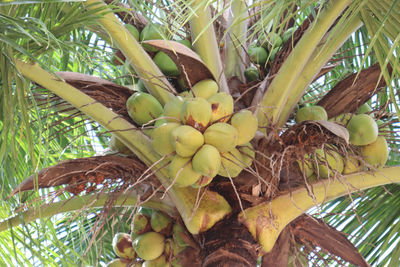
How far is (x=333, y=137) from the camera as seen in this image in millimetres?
1552

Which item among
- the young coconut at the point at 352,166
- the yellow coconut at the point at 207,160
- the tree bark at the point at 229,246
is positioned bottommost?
the tree bark at the point at 229,246

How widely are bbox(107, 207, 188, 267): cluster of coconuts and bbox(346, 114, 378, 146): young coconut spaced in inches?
24.8

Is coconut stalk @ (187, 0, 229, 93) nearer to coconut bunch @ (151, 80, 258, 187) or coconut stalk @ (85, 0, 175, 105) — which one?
coconut stalk @ (85, 0, 175, 105)

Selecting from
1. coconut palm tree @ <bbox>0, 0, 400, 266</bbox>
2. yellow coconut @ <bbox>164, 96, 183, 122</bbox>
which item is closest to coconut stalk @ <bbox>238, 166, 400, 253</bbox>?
coconut palm tree @ <bbox>0, 0, 400, 266</bbox>

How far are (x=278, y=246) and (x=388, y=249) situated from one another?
0.79 m

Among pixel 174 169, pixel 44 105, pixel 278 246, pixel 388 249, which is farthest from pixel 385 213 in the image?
pixel 44 105

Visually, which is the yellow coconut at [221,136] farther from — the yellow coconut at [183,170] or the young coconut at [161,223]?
the young coconut at [161,223]

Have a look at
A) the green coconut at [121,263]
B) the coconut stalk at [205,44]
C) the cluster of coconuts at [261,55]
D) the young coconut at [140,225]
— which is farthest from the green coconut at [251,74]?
the green coconut at [121,263]

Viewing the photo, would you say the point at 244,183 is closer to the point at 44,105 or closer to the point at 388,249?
the point at 44,105

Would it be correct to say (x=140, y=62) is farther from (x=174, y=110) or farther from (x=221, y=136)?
(x=221, y=136)

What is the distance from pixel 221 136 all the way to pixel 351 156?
20.2 inches

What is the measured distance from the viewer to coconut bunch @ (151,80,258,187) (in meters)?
1.40

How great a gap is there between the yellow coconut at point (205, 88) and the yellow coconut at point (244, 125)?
15 centimetres

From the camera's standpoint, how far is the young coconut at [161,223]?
1.81 meters
